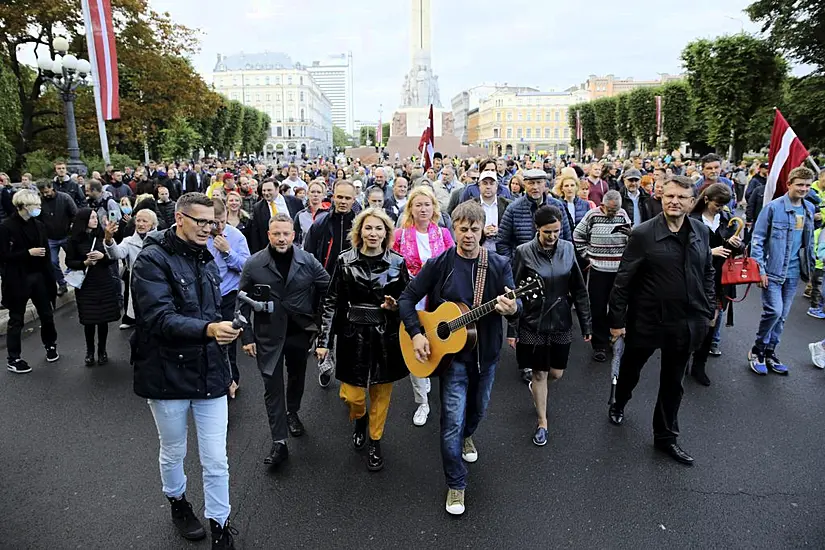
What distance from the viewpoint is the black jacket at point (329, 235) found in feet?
17.9

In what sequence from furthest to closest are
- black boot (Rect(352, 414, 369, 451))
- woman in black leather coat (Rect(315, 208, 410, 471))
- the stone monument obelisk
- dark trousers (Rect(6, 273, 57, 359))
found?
the stone monument obelisk
dark trousers (Rect(6, 273, 57, 359))
black boot (Rect(352, 414, 369, 451))
woman in black leather coat (Rect(315, 208, 410, 471))

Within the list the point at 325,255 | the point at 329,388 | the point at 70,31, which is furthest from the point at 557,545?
the point at 70,31

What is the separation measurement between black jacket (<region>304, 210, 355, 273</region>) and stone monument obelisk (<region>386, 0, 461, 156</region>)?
44.2 metres

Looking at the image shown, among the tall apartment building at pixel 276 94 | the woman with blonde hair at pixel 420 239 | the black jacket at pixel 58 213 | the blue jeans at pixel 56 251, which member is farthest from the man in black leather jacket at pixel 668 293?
the tall apartment building at pixel 276 94

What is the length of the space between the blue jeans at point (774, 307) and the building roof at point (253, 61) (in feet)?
461

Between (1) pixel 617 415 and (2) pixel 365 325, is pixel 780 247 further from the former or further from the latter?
(2) pixel 365 325

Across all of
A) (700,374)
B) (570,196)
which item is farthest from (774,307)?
(570,196)

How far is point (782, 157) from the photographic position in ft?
20.7

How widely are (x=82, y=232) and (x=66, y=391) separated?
1725 millimetres

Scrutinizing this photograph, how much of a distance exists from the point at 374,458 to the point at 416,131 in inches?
1855

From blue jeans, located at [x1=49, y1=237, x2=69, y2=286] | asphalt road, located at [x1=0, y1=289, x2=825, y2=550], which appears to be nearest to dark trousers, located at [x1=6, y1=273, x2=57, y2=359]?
asphalt road, located at [x1=0, y1=289, x2=825, y2=550]

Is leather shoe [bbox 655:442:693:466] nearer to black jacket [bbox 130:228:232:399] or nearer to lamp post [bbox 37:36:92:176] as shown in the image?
black jacket [bbox 130:228:232:399]

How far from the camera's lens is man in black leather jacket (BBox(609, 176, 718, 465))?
13.2ft

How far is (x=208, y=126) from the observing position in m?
53.5
